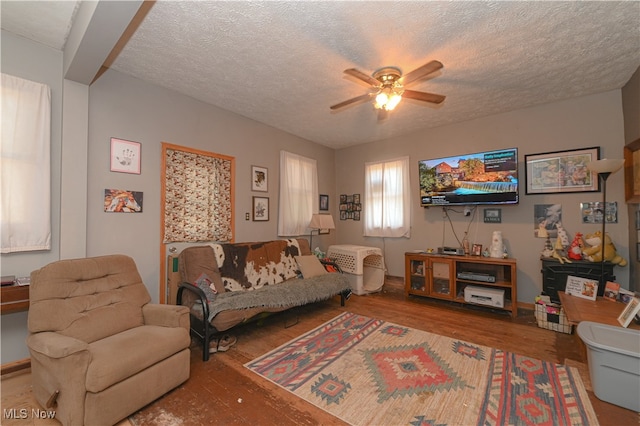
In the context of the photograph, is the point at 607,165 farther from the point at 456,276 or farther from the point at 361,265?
the point at 361,265

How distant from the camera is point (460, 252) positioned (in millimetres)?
3844

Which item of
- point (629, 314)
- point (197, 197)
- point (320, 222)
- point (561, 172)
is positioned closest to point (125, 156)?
point (197, 197)

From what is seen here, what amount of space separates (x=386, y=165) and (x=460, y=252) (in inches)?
76.3

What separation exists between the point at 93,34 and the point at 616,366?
4.14 meters

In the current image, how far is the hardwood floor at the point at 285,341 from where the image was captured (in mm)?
1688

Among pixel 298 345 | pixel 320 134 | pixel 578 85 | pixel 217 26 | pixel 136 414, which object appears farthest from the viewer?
A: pixel 320 134

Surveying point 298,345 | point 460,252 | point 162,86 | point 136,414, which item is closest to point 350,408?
point 298,345

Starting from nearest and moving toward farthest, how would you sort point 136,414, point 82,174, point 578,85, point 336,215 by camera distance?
point 136,414 → point 82,174 → point 578,85 → point 336,215

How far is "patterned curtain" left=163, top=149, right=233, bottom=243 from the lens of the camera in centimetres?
308

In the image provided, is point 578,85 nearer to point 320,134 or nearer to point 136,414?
point 320,134

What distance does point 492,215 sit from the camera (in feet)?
12.6

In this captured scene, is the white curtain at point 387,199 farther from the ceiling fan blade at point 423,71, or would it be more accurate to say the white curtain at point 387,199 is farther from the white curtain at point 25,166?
the white curtain at point 25,166

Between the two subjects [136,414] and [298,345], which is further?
[298,345]

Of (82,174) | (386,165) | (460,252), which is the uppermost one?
(386,165)
